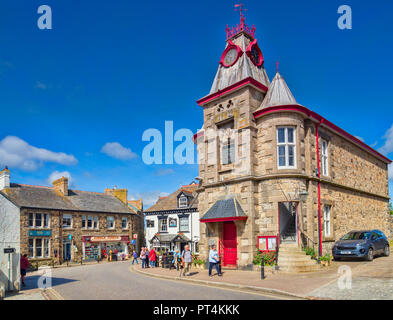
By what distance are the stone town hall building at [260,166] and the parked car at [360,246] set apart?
95 centimetres

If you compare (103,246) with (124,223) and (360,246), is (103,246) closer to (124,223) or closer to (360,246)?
(124,223)

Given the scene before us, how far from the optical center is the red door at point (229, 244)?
17969 millimetres

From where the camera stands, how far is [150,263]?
23.3 metres

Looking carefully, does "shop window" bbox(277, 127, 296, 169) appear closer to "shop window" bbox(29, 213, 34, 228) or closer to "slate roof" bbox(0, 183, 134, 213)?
"slate roof" bbox(0, 183, 134, 213)

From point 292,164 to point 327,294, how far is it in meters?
8.40

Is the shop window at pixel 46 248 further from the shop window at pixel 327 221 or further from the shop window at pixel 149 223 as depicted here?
the shop window at pixel 327 221

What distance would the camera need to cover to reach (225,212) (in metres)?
17.6

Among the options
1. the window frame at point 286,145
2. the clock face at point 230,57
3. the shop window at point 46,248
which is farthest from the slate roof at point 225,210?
the shop window at point 46,248

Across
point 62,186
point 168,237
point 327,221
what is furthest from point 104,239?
point 327,221

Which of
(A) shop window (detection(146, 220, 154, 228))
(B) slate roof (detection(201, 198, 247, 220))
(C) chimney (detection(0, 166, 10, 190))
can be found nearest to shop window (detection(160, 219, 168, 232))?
(A) shop window (detection(146, 220, 154, 228))

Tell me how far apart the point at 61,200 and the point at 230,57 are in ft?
85.8

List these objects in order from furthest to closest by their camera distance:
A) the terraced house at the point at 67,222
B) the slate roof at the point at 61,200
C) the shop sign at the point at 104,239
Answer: the shop sign at the point at 104,239 < the slate roof at the point at 61,200 < the terraced house at the point at 67,222

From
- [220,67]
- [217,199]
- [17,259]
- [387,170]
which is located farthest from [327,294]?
[387,170]

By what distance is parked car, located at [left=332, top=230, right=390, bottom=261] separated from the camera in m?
16.9
